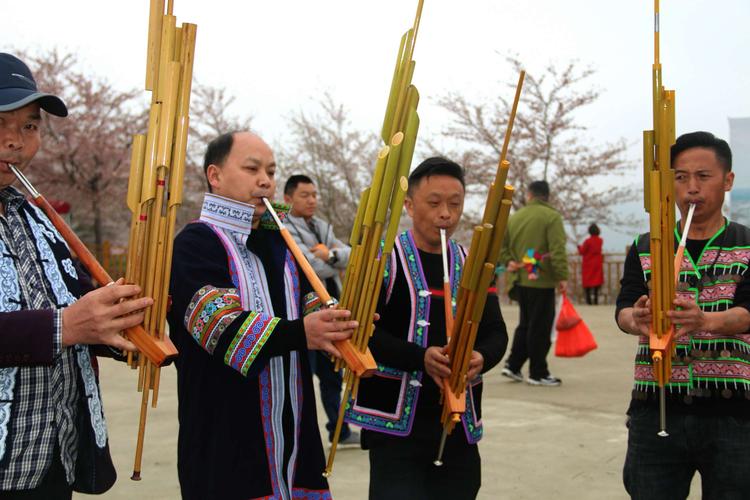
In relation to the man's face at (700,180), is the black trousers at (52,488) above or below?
below

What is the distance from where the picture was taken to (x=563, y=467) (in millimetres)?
4715

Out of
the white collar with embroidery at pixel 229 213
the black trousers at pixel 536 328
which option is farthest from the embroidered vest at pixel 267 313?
the black trousers at pixel 536 328

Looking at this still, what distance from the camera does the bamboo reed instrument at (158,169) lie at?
191 centimetres

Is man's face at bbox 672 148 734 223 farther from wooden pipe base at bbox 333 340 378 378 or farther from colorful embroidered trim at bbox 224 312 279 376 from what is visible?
colorful embroidered trim at bbox 224 312 279 376

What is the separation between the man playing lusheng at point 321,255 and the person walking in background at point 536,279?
2.31m

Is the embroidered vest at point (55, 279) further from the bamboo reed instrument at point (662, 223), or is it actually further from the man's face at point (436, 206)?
the bamboo reed instrument at point (662, 223)

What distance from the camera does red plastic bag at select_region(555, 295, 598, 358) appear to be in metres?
7.38

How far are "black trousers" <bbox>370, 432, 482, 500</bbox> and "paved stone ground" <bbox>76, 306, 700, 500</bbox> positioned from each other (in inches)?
58.8

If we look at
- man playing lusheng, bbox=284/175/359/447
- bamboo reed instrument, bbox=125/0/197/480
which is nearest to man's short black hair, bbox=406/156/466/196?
bamboo reed instrument, bbox=125/0/197/480

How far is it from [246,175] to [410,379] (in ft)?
2.95

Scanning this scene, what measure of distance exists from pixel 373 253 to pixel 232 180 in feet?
1.72

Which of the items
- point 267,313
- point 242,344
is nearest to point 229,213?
point 267,313

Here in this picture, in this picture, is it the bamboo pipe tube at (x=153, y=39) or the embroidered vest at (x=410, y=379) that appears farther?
the embroidered vest at (x=410, y=379)

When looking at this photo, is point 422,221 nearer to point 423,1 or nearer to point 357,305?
point 357,305
